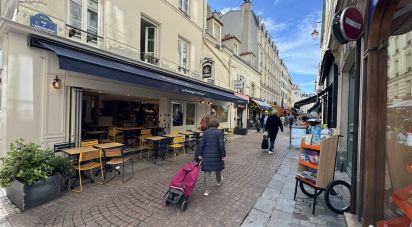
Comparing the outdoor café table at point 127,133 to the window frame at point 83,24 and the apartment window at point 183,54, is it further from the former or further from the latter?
the window frame at point 83,24

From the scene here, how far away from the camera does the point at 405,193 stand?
8.19 feet

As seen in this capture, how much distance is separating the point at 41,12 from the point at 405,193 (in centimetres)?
796

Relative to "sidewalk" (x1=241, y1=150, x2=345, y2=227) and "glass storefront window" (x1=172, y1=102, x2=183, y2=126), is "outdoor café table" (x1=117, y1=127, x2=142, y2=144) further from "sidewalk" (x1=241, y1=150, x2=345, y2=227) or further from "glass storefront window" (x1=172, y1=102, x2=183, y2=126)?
"sidewalk" (x1=241, y1=150, x2=345, y2=227)

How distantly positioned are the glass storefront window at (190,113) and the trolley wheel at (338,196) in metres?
8.96

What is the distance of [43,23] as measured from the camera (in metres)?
5.36

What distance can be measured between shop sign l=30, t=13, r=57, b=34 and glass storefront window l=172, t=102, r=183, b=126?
19.6 feet

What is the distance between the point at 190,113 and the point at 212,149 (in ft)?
26.0

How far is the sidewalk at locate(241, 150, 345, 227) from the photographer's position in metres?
3.62

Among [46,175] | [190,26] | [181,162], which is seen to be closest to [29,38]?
[46,175]

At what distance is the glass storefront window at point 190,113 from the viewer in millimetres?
12212

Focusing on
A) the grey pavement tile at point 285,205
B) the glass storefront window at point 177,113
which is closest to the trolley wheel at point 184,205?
the grey pavement tile at point 285,205

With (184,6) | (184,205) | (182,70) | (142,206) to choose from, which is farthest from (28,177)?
(184,6)

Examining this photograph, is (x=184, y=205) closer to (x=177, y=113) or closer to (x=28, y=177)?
(x=28, y=177)

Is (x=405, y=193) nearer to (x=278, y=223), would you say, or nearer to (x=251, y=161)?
(x=278, y=223)
